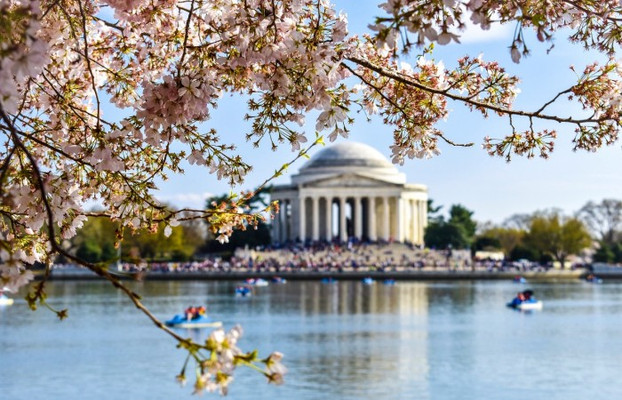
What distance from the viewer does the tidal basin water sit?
99.2ft

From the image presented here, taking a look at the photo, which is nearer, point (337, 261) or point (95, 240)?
point (337, 261)

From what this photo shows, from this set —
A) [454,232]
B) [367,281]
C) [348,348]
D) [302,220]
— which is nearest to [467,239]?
[454,232]

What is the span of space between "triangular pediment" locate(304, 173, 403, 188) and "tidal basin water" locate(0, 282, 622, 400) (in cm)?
6122

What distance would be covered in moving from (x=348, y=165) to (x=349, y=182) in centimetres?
695

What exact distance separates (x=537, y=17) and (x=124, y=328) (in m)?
43.8

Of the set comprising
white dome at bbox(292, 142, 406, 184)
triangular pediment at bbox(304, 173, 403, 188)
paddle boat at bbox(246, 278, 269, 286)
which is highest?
white dome at bbox(292, 142, 406, 184)

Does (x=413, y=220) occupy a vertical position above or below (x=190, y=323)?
above

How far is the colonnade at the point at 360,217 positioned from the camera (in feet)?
425

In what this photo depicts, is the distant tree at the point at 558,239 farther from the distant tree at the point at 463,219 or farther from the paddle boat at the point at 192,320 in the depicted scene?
the paddle boat at the point at 192,320

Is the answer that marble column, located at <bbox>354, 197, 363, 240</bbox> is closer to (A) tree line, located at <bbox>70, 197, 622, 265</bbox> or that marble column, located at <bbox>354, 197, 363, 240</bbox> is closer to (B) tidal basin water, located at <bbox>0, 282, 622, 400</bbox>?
(A) tree line, located at <bbox>70, 197, 622, 265</bbox>

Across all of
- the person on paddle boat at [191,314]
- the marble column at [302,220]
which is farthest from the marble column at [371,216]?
the person on paddle boat at [191,314]

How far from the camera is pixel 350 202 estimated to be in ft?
443

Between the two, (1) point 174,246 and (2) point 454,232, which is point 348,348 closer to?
(1) point 174,246

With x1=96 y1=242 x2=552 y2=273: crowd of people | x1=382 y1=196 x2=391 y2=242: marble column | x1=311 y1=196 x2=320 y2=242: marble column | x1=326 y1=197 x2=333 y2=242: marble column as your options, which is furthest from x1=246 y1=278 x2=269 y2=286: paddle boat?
x1=382 y1=196 x2=391 y2=242: marble column
